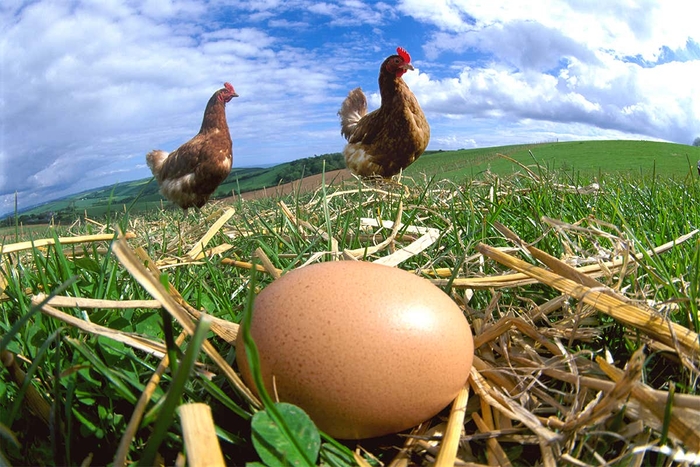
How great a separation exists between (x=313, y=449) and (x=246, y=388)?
0.22 meters

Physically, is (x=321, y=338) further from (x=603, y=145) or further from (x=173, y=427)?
(x=603, y=145)

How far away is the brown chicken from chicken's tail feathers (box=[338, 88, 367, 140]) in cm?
264

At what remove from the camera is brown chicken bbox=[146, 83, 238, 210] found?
29.8 ft

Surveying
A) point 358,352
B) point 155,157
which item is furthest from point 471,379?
point 155,157

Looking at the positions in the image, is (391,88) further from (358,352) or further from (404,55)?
(358,352)

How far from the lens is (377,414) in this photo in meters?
1.06

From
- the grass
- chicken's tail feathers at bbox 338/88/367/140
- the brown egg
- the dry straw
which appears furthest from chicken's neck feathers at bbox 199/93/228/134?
the brown egg

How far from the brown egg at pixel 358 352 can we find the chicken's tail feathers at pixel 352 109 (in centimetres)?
1014

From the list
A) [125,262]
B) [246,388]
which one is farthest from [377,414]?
[125,262]

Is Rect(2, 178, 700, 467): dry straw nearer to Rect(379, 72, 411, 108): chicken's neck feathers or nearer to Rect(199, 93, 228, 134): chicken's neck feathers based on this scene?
Rect(379, 72, 411, 108): chicken's neck feathers

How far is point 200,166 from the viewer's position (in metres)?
9.07

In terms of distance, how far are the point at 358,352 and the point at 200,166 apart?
8569 millimetres

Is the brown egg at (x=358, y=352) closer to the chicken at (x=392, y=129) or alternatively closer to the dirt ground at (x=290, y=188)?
the dirt ground at (x=290, y=188)

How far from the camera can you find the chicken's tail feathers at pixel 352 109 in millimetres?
11242
